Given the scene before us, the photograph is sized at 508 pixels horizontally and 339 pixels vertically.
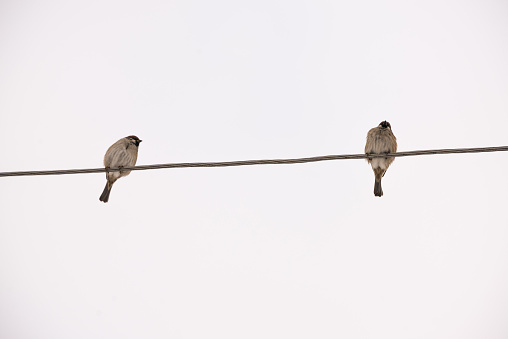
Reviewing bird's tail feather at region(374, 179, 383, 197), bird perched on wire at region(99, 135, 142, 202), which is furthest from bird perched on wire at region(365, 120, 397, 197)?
bird perched on wire at region(99, 135, 142, 202)

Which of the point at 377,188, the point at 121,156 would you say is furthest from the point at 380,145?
the point at 121,156

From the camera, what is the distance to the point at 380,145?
870 cm

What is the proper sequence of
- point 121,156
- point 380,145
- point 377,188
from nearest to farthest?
point 380,145, point 121,156, point 377,188

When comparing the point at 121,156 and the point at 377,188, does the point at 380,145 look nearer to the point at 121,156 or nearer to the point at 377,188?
the point at 377,188

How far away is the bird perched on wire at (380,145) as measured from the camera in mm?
8695

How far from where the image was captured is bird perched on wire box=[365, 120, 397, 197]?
8695 mm

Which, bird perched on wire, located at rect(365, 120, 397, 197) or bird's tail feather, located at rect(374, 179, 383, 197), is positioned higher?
bird perched on wire, located at rect(365, 120, 397, 197)

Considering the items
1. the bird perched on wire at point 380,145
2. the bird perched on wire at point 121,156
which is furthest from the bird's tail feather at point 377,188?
the bird perched on wire at point 121,156

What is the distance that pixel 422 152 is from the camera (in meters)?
5.27

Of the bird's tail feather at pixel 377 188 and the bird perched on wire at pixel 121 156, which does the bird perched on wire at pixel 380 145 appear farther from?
the bird perched on wire at pixel 121 156

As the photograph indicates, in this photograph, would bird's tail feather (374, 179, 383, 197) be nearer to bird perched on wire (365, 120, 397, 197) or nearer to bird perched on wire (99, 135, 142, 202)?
bird perched on wire (365, 120, 397, 197)

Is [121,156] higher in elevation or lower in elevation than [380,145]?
lower

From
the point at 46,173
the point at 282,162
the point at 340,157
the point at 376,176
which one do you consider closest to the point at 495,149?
the point at 340,157

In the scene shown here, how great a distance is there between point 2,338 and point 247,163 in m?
45.3
